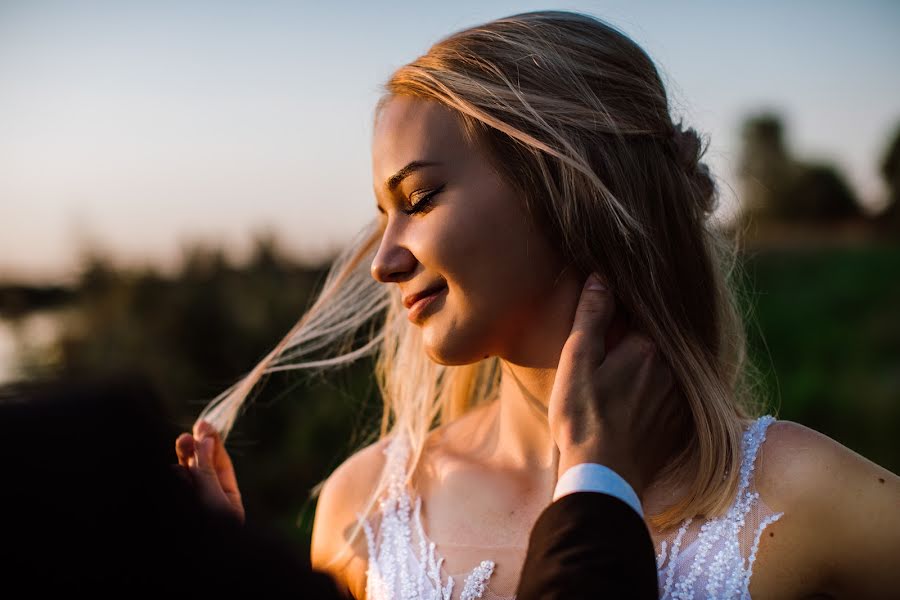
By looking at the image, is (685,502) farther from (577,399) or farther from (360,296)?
(360,296)

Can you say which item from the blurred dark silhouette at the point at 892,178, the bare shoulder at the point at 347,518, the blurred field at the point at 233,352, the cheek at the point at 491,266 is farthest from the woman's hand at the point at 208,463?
the blurred dark silhouette at the point at 892,178

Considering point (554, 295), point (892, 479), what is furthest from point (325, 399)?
point (892, 479)

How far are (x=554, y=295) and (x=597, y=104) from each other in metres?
0.49

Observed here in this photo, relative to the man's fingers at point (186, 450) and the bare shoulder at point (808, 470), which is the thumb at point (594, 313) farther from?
the man's fingers at point (186, 450)

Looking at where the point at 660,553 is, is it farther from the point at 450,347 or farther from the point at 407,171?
the point at 407,171

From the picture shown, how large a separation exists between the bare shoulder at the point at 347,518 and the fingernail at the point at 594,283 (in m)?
0.94

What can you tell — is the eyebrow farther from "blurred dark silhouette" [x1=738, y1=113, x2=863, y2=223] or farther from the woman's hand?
"blurred dark silhouette" [x1=738, y1=113, x2=863, y2=223]

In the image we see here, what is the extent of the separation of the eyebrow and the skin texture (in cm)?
1

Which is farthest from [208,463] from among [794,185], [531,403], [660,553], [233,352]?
[794,185]

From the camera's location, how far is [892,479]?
1990 millimetres

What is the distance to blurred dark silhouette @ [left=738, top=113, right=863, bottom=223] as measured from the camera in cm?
1441

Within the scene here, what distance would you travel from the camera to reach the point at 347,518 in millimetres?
2619

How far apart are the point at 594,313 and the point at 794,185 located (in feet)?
48.3

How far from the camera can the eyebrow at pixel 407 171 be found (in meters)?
2.20
